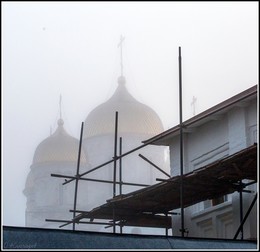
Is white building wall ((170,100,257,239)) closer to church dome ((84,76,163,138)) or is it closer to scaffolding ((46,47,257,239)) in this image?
scaffolding ((46,47,257,239))

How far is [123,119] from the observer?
54.2m

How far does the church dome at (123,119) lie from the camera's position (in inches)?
2114

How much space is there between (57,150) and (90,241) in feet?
146

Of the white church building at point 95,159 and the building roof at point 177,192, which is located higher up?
the white church building at point 95,159

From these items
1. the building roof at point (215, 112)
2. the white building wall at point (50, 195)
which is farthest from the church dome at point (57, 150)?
the building roof at point (215, 112)

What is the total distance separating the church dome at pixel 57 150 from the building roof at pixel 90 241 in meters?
42.7

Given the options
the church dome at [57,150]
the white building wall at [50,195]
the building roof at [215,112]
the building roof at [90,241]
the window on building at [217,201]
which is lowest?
the building roof at [90,241]

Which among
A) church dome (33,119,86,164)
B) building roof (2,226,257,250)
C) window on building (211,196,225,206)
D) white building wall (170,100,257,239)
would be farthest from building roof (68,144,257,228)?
church dome (33,119,86,164)

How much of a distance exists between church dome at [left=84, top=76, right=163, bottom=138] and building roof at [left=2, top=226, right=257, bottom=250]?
42.9 metres

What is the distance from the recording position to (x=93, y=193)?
54.7 m

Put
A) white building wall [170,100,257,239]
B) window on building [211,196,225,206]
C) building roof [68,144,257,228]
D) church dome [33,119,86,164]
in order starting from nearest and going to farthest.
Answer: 1. building roof [68,144,257,228]
2. white building wall [170,100,257,239]
3. window on building [211,196,225,206]
4. church dome [33,119,86,164]

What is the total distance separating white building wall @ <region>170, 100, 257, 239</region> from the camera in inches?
642

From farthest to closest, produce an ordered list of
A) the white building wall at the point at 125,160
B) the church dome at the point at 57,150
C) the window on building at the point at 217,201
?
1. the church dome at the point at 57,150
2. the white building wall at the point at 125,160
3. the window on building at the point at 217,201

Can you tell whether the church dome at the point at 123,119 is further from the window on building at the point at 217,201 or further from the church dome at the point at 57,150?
the window on building at the point at 217,201
